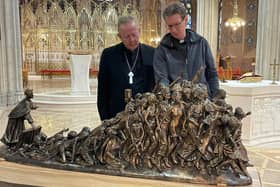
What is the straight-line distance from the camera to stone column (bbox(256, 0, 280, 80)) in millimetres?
7562

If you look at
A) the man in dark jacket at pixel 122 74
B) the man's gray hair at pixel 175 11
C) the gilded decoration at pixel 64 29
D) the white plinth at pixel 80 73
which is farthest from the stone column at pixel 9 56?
the man's gray hair at pixel 175 11

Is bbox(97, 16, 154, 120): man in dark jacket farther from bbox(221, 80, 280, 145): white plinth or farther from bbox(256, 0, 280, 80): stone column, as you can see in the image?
bbox(256, 0, 280, 80): stone column

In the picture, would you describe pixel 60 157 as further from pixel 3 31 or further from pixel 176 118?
pixel 3 31

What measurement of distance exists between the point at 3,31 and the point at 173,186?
712 cm

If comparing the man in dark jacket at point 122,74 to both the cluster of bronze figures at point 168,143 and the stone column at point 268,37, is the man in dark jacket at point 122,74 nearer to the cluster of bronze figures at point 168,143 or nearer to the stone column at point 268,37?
the cluster of bronze figures at point 168,143

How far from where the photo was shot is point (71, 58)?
7.91 meters

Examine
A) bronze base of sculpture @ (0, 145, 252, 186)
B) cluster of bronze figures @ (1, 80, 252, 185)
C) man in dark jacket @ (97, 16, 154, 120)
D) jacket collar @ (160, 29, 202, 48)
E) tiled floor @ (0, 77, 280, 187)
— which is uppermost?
jacket collar @ (160, 29, 202, 48)

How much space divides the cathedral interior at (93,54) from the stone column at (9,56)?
21mm

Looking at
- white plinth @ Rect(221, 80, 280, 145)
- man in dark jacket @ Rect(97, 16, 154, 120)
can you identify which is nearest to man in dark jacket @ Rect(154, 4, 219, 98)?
man in dark jacket @ Rect(97, 16, 154, 120)

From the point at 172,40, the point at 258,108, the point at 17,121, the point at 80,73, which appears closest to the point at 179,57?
the point at 172,40

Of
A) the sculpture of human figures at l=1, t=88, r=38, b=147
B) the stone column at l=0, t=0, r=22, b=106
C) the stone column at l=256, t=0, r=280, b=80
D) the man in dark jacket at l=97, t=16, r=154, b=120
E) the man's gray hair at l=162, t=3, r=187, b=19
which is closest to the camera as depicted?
the man's gray hair at l=162, t=3, r=187, b=19

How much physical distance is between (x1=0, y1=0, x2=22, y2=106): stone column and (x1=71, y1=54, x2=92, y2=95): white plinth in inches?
48.5

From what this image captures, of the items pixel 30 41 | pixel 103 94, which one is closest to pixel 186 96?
pixel 103 94

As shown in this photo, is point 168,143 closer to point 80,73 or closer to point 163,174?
point 163,174
